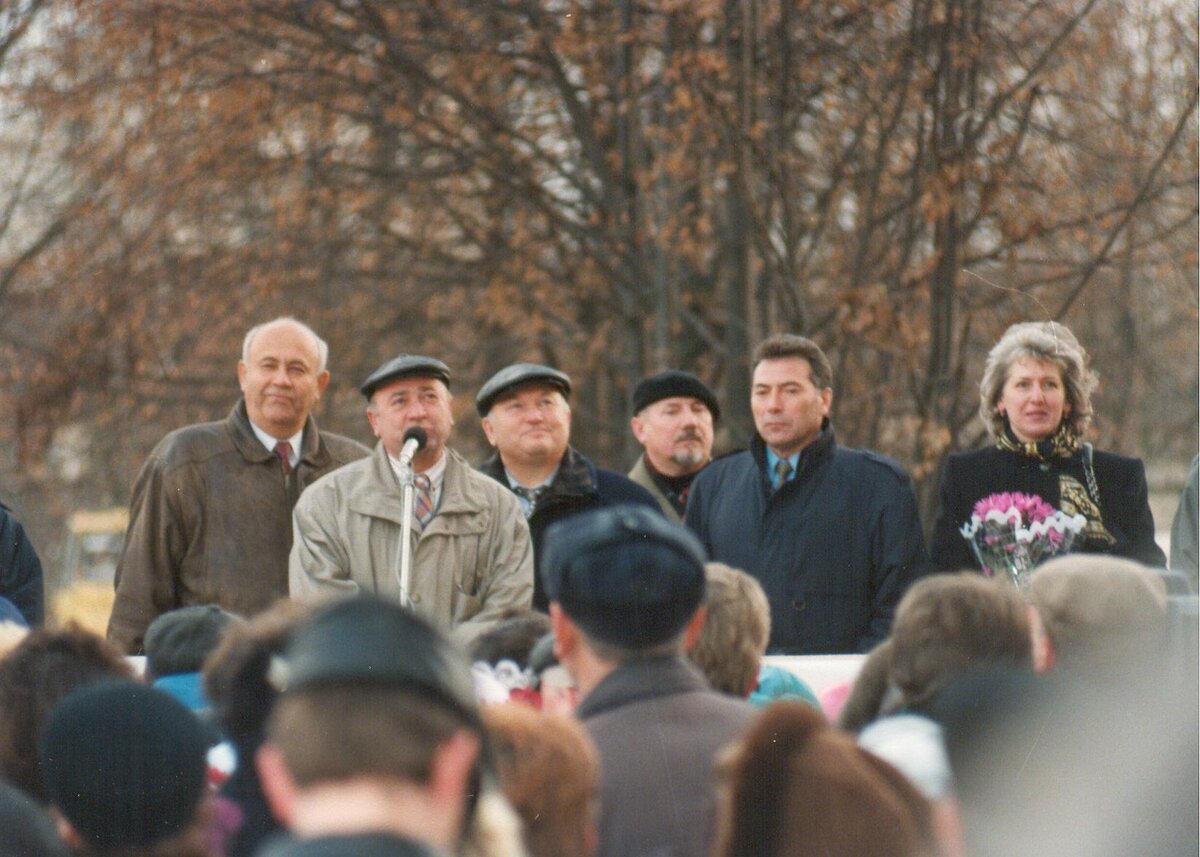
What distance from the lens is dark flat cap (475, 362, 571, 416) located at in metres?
5.60

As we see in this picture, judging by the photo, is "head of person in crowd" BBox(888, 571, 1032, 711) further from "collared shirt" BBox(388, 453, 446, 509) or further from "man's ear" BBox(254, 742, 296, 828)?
"collared shirt" BBox(388, 453, 446, 509)

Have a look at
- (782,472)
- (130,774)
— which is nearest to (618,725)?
(130,774)

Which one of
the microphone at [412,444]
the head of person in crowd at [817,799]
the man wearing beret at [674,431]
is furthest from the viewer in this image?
the man wearing beret at [674,431]

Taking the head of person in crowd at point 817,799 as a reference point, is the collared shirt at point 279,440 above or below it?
above

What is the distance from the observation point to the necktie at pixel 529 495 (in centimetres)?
562

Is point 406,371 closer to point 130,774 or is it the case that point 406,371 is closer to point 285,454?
point 285,454

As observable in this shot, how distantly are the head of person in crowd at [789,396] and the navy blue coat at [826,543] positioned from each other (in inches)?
2.2

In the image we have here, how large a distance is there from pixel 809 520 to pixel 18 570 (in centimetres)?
243

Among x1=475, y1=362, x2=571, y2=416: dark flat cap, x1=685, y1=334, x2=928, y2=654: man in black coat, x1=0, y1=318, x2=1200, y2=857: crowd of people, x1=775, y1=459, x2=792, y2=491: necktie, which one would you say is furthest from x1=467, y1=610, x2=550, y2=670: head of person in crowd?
x1=475, y1=362, x2=571, y2=416: dark flat cap

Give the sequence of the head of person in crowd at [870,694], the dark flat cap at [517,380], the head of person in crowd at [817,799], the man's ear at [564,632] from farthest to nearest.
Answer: the dark flat cap at [517,380] → the head of person in crowd at [870,694] → the man's ear at [564,632] → the head of person in crowd at [817,799]

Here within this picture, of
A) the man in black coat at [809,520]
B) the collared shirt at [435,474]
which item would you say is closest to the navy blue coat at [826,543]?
the man in black coat at [809,520]

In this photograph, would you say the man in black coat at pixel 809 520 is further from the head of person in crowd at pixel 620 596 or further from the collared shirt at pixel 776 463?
the head of person in crowd at pixel 620 596

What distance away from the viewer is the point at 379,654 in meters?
1.65

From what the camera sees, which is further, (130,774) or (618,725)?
(618,725)
